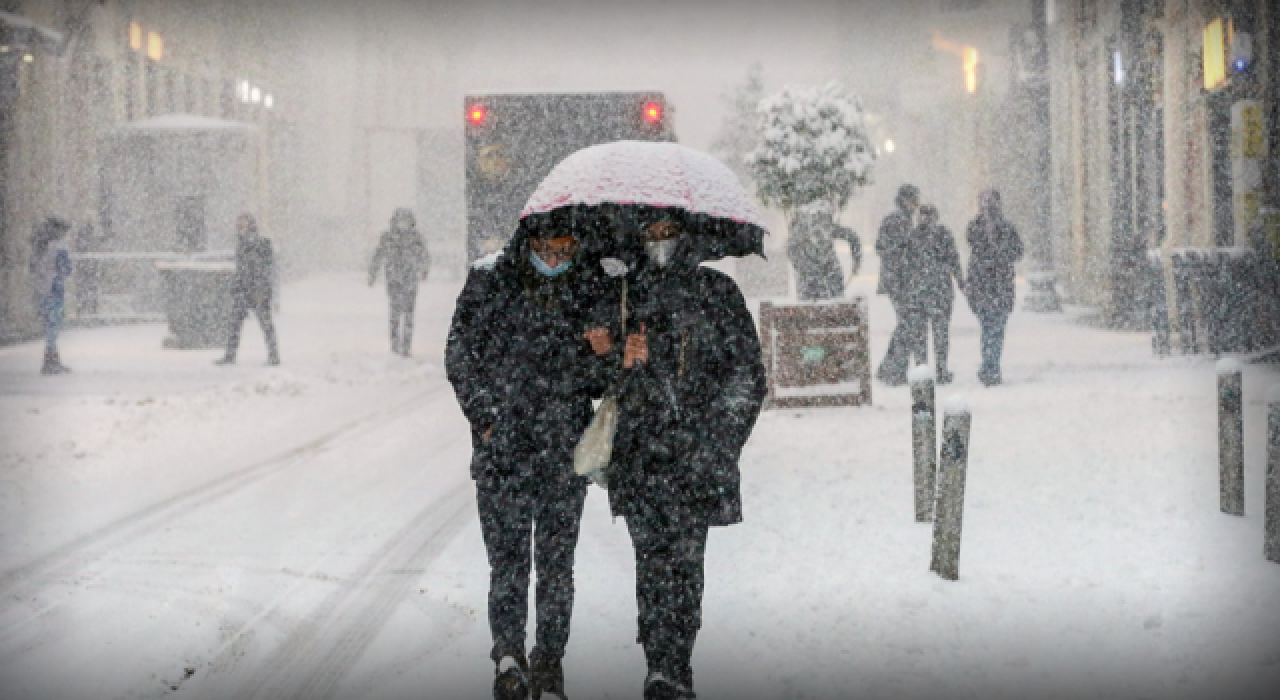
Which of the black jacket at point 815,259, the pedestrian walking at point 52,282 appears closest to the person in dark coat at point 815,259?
the black jacket at point 815,259

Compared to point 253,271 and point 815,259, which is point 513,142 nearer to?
point 253,271

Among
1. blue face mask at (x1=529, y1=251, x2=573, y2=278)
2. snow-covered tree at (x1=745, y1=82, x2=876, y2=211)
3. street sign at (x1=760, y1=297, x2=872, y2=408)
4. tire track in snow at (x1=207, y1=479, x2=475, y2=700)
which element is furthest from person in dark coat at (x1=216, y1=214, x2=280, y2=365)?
blue face mask at (x1=529, y1=251, x2=573, y2=278)

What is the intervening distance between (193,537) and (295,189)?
1433 inches

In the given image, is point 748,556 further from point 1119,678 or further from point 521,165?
point 521,165

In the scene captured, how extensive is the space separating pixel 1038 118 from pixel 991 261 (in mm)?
18064

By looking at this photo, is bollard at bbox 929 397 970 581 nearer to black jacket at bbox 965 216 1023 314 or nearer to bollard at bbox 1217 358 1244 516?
bollard at bbox 1217 358 1244 516

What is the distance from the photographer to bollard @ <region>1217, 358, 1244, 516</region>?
707 cm

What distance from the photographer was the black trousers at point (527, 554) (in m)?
4.63

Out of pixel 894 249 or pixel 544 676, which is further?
pixel 894 249

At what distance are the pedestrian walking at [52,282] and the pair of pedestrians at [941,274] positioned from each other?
9396mm

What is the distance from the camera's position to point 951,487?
6.08m

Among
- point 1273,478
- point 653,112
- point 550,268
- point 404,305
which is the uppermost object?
point 653,112

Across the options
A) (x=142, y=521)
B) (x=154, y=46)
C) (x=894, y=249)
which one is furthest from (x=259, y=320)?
(x=154, y=46)

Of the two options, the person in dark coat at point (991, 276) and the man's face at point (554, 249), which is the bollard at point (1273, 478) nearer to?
the man's face at point (554, 249)
